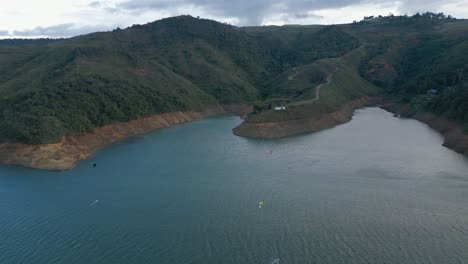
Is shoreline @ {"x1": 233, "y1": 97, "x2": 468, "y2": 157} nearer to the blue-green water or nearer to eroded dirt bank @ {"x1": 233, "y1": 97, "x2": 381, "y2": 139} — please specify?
eroded dirt bank @ {"x1": 233, "y1": 97, "x2": 381, "y2": 139}

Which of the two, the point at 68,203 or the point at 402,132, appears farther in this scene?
the point at 402,132

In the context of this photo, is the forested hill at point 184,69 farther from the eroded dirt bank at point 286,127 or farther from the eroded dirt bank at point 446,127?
the eroded dirt bank at point 286,127

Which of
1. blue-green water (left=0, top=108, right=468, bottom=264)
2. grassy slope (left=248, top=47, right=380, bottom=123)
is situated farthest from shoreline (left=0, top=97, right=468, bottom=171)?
blue-green water (left=0, top=108, right=468, bottom=264)

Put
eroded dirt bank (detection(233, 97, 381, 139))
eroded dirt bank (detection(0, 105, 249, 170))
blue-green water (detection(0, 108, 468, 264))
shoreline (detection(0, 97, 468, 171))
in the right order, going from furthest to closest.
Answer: eroded dirt bank (detection(233, 97, 381, 139)), shoreline (detection(0, 97, 468, 171)), eroded dirt bank (detection(0, 105, 249, 170)), blue-green water (detection(0, 108, 468, 264))


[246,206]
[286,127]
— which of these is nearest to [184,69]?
[286,127]

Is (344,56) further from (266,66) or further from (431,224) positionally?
(431,224)

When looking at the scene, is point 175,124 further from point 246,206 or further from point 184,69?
point 246,206

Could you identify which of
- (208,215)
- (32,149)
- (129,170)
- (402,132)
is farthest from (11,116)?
(402,132)
